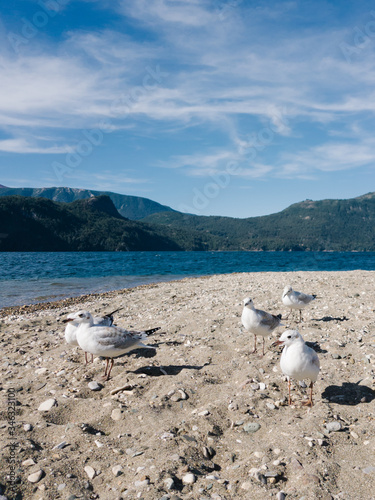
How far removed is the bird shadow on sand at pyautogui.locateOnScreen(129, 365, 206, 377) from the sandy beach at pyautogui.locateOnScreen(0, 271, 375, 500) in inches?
1.2

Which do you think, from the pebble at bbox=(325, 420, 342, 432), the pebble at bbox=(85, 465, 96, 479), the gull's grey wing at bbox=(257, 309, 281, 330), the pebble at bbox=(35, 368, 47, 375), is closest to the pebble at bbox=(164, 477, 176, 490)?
the pebble at bbox=(85, 465, 96, 479)

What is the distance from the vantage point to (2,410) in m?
6.05

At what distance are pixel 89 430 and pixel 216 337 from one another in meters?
5.18

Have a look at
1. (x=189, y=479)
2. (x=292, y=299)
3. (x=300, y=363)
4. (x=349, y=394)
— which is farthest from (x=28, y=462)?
(x=292, y=299)

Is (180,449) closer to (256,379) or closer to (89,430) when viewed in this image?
(89,430)

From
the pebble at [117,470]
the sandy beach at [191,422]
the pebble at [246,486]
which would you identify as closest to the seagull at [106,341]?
the sandy beach at [191,422]

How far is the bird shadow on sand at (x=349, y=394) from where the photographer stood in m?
6.18

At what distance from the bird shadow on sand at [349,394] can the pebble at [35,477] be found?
16.5 ft

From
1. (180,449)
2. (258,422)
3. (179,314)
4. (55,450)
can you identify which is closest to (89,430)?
(55,450)

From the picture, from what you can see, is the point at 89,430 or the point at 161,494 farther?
the point at 89,430

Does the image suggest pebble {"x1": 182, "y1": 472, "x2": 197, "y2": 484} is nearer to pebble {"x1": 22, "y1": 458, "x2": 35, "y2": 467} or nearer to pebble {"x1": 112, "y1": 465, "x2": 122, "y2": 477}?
pebble {"x1": 112, "y1": 465, "x2": 122, "y2": 477}

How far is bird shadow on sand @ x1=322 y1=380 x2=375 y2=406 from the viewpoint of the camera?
20.3 feet

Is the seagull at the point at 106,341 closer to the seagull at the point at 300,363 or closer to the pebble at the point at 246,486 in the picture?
the seagull at the point at 300,363

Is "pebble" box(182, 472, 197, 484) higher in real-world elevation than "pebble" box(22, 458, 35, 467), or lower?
higher
